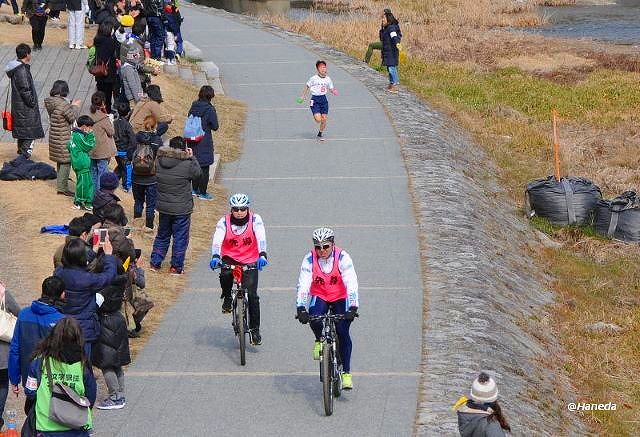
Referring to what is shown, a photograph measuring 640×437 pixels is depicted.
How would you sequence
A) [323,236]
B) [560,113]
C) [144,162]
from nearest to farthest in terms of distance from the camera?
[323,236], [144,162], [560,113]

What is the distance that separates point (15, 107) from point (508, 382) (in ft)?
32.5

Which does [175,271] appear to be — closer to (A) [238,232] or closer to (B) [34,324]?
(A) [238,232]

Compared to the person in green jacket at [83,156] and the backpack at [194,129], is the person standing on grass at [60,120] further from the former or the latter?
the backpack at [194,129]

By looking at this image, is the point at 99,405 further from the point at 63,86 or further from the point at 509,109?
the point at 509,109

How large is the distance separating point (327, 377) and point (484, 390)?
2.38 meters

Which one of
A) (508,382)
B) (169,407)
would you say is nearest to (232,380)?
(169,407)

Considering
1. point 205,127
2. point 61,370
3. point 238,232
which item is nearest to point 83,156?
point 205,127

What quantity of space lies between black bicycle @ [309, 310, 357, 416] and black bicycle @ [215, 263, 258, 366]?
138cm

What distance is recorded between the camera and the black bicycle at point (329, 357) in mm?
10938

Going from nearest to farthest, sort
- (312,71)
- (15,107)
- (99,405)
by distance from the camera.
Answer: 1. (99,405)
2. (15,107)
3. (312,71)

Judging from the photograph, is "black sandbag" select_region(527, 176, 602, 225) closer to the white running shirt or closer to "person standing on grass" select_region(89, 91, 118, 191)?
the white running shirt

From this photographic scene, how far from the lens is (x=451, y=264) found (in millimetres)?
16469

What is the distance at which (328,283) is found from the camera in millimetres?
11312

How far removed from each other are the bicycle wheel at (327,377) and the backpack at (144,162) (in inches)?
255
